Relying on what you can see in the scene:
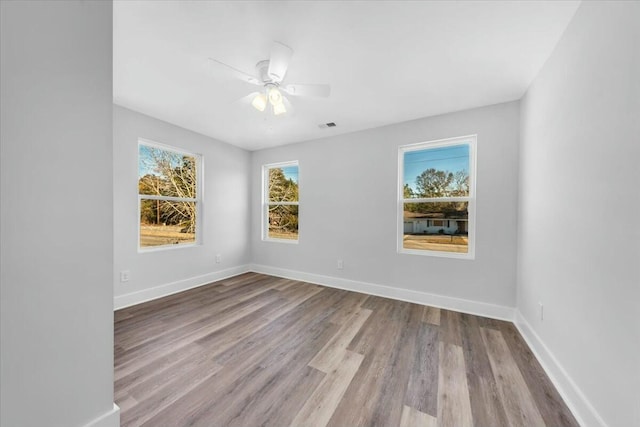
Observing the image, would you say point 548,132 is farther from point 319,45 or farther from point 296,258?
point 296,258

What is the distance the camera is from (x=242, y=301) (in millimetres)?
3137

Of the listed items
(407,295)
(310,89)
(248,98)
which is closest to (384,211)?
(407,295)

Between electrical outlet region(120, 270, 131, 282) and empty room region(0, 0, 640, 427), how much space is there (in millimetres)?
48

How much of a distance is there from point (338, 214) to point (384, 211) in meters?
0.73

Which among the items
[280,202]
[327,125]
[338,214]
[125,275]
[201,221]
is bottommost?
[125,275]

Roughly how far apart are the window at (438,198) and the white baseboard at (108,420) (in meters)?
3.04

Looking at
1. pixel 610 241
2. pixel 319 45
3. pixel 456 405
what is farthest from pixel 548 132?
pixel 456 405

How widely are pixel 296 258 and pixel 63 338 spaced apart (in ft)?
10.5

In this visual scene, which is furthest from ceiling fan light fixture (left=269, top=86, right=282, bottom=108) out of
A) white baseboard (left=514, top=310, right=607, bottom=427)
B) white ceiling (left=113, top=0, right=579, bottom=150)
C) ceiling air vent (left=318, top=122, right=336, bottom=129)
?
white baseboard (left=514, top=310, right=607, bottom=427)

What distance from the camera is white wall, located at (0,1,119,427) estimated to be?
0.95 meters

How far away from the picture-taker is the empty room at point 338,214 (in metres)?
1.04

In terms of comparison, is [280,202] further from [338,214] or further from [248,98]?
[248,98]

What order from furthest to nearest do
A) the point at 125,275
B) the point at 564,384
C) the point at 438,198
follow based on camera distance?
the point at 438,198
the point at 125,275
the point at 564,384

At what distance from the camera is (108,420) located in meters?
1.21
